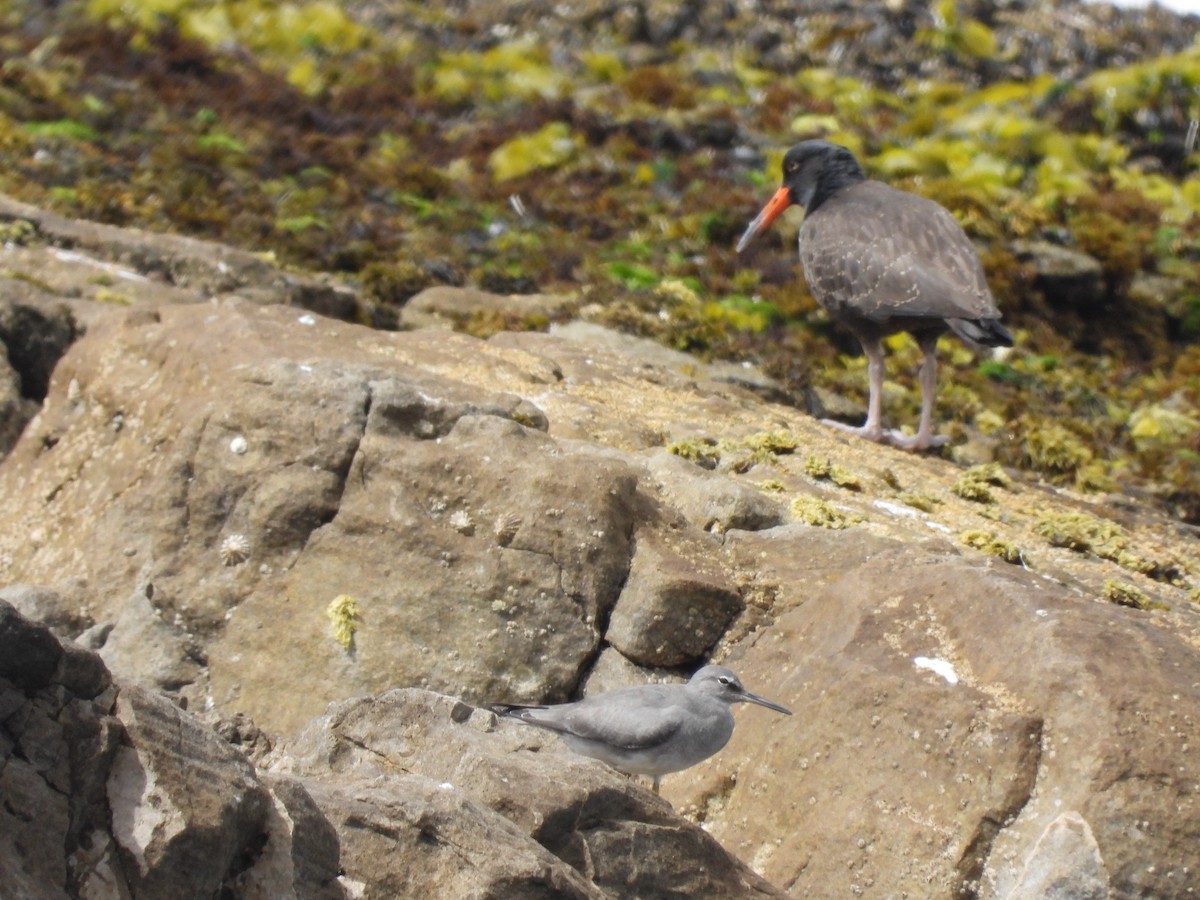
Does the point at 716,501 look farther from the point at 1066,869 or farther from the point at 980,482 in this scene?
the point at 1066,869

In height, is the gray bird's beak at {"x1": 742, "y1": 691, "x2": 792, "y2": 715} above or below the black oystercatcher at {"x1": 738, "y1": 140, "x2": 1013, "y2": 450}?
above

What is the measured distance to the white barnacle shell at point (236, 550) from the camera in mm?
7723

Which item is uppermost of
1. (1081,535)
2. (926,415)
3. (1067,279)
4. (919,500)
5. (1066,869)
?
(1066,869)

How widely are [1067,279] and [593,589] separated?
12669mm

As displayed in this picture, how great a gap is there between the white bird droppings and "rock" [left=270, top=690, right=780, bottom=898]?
157cm

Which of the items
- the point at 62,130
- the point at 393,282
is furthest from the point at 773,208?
the point at 62,130

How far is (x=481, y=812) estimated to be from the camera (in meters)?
4.53

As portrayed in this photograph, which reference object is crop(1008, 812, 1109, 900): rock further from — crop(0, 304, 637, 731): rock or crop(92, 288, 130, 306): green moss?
crop(92, 288, 130, 306): green moss

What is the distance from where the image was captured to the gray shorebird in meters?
5.95

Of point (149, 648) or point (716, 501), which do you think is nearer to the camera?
point (149, 648)

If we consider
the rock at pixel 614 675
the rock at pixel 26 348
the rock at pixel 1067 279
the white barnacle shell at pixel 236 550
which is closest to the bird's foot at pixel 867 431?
the rock at pixel 614 675

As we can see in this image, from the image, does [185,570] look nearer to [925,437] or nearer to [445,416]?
[445,416]

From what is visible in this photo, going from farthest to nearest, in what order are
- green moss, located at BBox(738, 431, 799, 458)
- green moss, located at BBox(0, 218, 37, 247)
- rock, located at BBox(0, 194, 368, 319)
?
green moss, located at BBox(0, 218, 37, 247) → rock, located at BBox(0, 194, 368, 319) → green moss, located at BBox(738, 431, 799, 458)

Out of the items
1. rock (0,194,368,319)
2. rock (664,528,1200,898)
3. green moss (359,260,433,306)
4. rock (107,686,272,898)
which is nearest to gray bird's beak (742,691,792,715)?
rock (664,528,1200,898)
